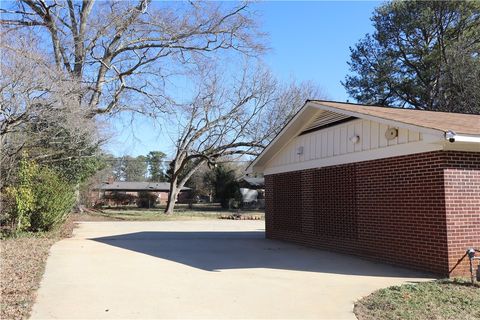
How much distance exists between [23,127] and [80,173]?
5105 millimetres

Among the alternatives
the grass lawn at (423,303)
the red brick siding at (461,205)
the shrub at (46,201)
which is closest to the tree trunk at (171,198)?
A: the shrub at (46,201)

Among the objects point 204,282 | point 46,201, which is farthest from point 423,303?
point 46,201

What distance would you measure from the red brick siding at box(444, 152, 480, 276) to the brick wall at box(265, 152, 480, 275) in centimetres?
2

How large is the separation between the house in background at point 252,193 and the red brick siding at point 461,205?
141 feet

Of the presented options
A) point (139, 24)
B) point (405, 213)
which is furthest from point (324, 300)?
point (139, 24)

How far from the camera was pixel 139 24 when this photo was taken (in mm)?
25078

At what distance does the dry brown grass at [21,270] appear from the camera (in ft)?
20.3

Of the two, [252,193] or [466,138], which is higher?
[466,138]

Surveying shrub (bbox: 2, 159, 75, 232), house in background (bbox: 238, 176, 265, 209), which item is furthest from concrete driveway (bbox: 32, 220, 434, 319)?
house in background (bbox: 238, 176, 265, 209)

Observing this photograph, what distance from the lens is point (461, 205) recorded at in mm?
9133

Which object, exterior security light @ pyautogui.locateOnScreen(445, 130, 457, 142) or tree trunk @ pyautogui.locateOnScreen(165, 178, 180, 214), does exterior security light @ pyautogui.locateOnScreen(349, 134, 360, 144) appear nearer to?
exterior security light @ pyautogui.locateOnScreen(445, 130, 457, 142)

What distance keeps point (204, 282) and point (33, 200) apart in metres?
9.00

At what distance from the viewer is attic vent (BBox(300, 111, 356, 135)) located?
12.3 m

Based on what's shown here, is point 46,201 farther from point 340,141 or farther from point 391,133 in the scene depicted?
point 391,133
